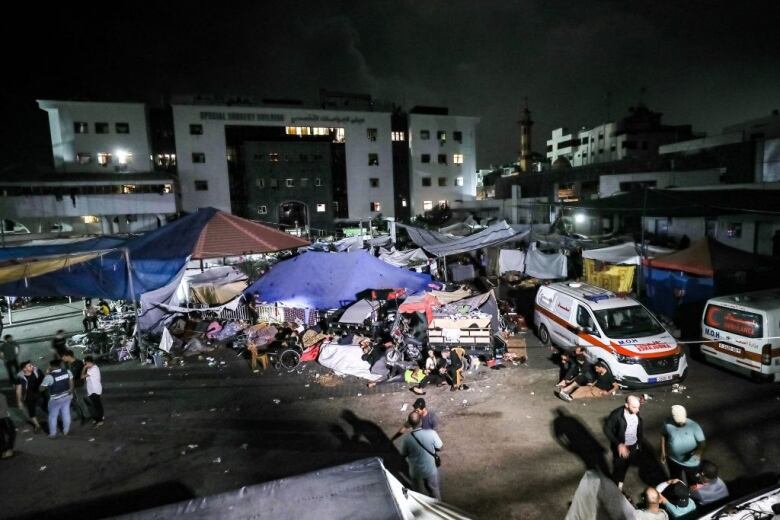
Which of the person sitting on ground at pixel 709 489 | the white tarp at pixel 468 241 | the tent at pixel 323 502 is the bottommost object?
the person sitting on ground at pixel 709 489

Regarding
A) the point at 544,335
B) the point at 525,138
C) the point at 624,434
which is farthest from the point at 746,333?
the point at 525,138

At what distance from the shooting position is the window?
3909 centimetres

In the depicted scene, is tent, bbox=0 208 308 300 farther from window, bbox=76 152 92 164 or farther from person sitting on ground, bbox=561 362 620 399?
window, bbox=76 152 92 164

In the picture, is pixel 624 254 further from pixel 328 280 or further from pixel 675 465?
pixel 675 465

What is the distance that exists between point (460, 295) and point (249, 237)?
774cm

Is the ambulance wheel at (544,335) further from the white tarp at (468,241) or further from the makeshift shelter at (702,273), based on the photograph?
the white tarp at (468,241)

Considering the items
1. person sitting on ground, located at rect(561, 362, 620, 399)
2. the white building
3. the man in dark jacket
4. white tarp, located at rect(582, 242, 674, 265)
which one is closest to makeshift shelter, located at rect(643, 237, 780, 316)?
white tarp, located at rect(582, 242, 674, 265)

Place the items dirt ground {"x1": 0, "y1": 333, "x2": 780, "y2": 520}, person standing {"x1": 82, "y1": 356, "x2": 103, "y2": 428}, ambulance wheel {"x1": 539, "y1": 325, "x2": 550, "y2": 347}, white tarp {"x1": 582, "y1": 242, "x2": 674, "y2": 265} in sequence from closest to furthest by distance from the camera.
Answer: dirt ground {"x1": 0, "y1": 333, "x2": 780, "y2": 520}
person standing {"x1": 82, "y1": 356, "x2": 103, "y2": 428}
ambulance wheel {"x1": 539, "y1": 325, "x2": 550, "y2": 347}
white tarp {"x1": 582, "y1": 242, "x2": 674, "y2": 265}

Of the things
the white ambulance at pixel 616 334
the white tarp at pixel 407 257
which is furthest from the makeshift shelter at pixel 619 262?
the white tarp at pixel 407 257

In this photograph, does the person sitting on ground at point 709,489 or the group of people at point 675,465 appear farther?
the person sitting on ground at point 709,489

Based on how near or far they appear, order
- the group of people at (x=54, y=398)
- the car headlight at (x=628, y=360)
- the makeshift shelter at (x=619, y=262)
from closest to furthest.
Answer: the group of people at (x=54, y=398) → the car headlight at (x=628, y=360) → the makeshift shelter at (x=619, y=262)

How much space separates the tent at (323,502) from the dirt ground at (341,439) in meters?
3.04

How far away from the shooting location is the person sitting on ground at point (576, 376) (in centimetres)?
944

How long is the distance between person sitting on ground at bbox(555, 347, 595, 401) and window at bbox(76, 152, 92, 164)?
149 ft
